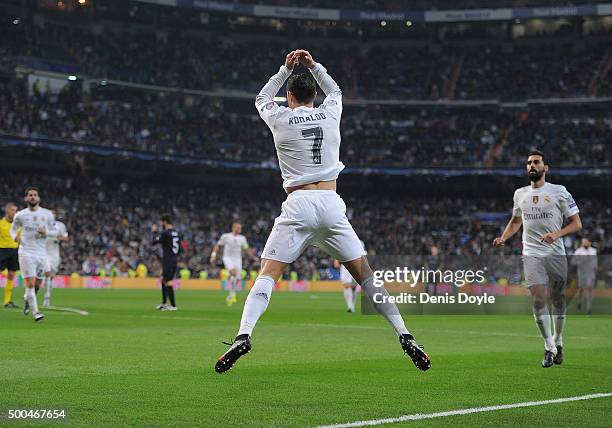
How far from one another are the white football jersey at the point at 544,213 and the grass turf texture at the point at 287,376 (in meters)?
1.47

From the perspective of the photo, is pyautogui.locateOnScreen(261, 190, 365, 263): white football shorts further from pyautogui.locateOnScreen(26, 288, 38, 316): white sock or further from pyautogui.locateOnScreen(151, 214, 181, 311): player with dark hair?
pyautogui.locateOnScreen(151, 214, 181, 311): player with dark hair

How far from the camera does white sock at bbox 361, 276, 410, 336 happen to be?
8617 millimetres

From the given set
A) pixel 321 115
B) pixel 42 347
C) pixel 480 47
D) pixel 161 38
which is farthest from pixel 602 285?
pixel 161 38

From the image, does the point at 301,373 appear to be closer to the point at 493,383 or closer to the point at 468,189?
the point at 493,383

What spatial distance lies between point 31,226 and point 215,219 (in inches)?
1548

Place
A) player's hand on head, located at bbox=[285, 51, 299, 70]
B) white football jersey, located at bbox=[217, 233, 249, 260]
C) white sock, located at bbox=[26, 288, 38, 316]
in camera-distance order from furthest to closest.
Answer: white football jersey, located at bbox=[217, 233, 249, 260]
white sock, located at bbox=[26, 288, 38, 316]
player's hand on head, located at bbox=[285, 51, 299, 70]

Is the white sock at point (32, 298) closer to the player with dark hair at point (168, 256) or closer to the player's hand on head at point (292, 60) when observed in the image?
the player with dark hair at point (168, 256)

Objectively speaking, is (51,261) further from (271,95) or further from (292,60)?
(292,60)

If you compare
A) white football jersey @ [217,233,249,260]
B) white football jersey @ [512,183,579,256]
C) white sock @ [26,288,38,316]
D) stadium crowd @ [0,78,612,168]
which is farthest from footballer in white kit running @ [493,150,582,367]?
stadium crowd @ [0,78,612,168]

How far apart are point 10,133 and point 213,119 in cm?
1490

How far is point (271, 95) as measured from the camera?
8.99m

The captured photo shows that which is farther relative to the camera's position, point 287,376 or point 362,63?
point 362,63

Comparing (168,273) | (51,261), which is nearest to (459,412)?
(168,273)

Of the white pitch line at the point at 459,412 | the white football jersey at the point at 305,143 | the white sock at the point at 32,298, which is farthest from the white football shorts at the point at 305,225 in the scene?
the white sock at the point at 32,298
